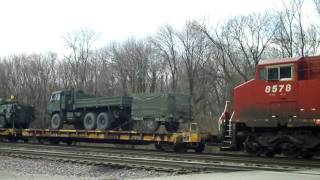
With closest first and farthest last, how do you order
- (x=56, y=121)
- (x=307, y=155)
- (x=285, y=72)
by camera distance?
1. (x=307, y=155)
2. (x=285, y=72)
3. (x=56, y=121)

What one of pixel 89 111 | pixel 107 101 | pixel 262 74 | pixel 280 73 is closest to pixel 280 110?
pixel 280 73

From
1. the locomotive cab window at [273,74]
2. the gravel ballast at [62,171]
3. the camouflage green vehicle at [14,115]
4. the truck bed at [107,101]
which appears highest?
the locomotive cab window at [273,74]

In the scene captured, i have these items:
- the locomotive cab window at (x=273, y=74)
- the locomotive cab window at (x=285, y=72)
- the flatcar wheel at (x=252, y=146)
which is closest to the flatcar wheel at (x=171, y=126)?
the flatcar wheel at (x=252, y=146)

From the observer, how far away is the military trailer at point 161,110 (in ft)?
90.0

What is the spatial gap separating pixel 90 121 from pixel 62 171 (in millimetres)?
14980

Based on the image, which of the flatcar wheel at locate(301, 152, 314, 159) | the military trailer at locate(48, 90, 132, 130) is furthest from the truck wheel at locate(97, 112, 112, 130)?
the flatcar wheel at locate(301, 152, 314, 159)

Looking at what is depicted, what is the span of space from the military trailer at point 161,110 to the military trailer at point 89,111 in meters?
1.71

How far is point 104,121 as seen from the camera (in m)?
30.8

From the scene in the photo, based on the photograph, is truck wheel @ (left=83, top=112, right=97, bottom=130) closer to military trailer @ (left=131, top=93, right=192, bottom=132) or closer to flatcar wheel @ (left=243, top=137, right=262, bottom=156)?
military trailer @ (left=131, top=93, right=192, bottom=132)

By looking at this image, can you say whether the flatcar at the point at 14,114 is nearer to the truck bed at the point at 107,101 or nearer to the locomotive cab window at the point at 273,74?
the truck bed at the point at 107,101

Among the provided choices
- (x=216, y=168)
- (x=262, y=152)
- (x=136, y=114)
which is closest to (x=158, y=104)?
(x=136, y=114)

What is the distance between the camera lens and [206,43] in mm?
53219

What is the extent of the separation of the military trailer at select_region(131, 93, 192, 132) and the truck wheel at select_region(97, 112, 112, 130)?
2165 mm

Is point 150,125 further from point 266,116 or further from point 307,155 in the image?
point 307,155
